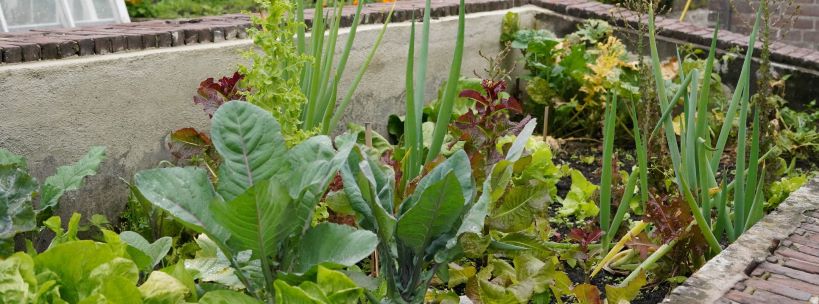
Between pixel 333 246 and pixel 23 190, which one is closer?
pixel 333 246

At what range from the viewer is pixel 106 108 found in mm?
2996

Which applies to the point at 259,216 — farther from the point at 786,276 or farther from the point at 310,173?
the point at 786,276

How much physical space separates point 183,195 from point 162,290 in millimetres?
205

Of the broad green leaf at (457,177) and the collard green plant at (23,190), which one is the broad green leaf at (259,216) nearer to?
the broad green leaf at (457,177)

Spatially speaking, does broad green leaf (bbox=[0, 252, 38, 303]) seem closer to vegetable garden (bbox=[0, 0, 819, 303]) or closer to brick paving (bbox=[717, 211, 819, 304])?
vegetable garden (bbox=[0, 0, 819, 303])

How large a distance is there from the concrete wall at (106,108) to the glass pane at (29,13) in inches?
46.6

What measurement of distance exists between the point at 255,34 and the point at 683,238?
135cm

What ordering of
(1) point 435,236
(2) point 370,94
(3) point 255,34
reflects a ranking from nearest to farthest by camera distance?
(1) point 435,236
(3) point 255,34
(2) point 370,94

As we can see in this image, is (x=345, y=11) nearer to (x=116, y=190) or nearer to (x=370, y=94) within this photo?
(x=370, y=94)

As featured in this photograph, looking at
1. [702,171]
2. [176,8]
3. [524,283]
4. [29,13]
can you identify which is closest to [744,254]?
[702,171]

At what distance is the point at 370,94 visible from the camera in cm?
419

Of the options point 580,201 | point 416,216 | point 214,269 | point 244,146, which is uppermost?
point 244,146

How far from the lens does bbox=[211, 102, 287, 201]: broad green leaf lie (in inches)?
81.9

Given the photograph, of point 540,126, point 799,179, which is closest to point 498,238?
point 799,179
